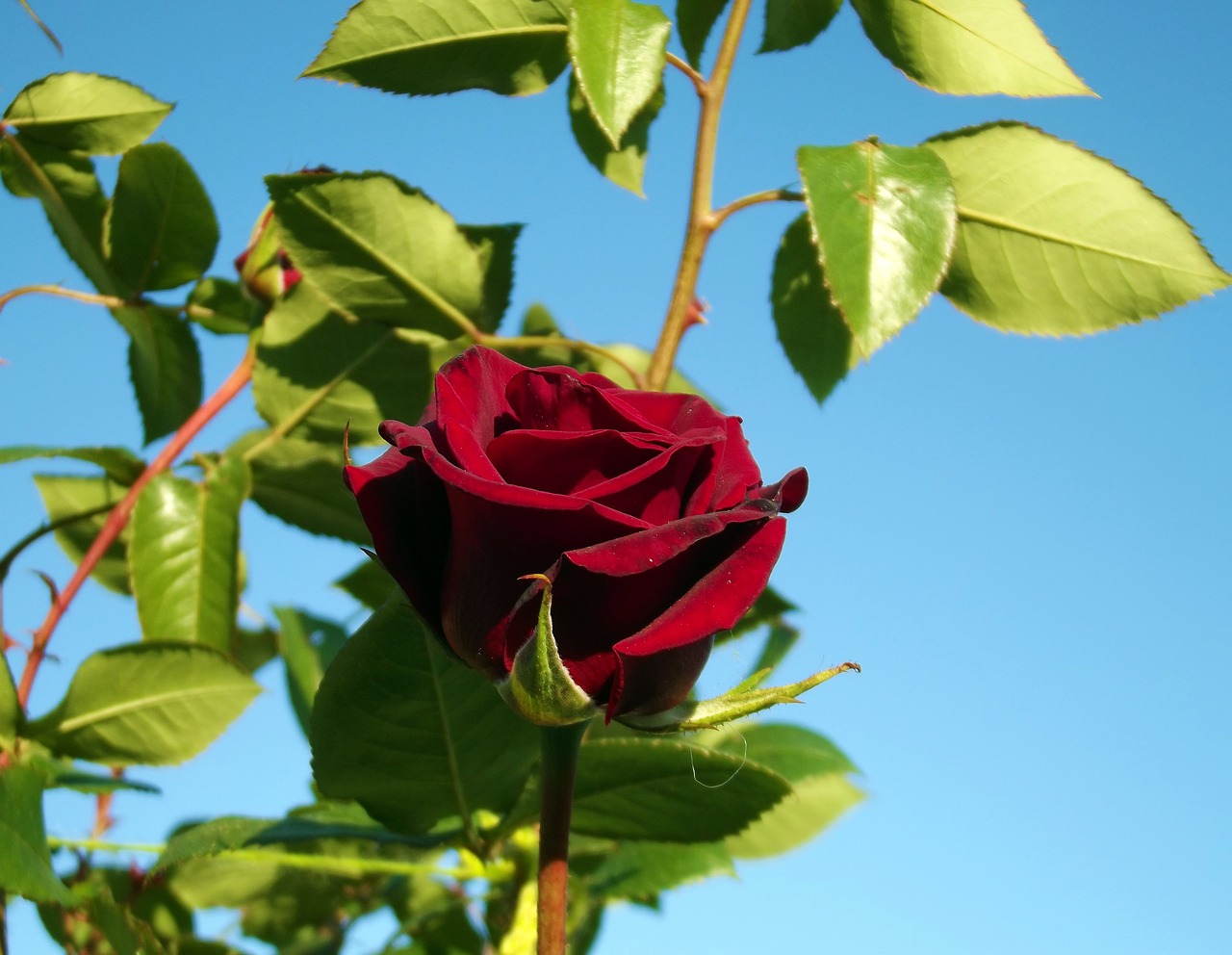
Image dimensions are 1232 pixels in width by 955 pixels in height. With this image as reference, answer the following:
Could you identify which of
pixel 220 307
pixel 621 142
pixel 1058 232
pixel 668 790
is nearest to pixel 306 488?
pixel 220 307

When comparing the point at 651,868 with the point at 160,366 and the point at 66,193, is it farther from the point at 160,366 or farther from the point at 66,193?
the point at 66,193

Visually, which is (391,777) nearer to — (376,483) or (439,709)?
(439,709)

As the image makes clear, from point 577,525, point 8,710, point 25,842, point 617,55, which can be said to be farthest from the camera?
point 8,710

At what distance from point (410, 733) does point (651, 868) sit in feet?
1.50

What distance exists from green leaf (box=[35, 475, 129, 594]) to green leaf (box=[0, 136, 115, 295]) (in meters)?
0.26

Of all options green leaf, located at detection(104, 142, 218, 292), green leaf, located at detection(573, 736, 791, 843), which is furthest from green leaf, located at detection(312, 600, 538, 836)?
green leaf, located at detection(104, 142, 218, 292)

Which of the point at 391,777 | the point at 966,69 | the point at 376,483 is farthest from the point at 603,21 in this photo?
the point at 391,777

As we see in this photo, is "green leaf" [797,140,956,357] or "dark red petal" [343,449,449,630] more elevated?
"green leaf" [797,140,956,357]

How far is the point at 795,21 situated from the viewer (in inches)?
44.4

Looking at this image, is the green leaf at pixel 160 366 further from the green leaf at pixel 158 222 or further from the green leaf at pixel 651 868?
the green leaf at pixel 651 868

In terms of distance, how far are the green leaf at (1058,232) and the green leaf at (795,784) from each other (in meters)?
0.56

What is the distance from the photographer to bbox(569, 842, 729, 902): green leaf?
1186mm

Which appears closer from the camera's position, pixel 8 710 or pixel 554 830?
pixel 554 830

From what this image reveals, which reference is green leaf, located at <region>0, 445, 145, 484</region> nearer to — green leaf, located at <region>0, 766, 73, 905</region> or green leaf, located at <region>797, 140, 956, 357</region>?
green leaf, located at <region>0, 766, 73, 905</region>
